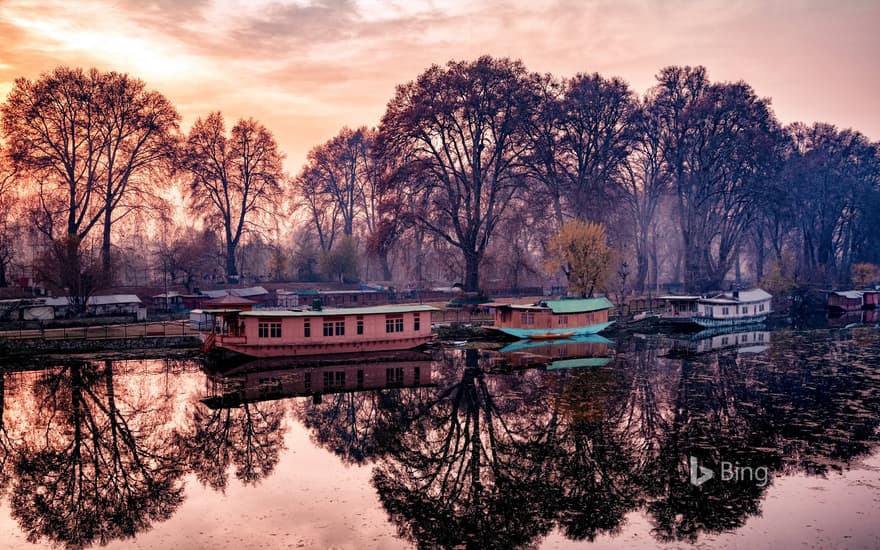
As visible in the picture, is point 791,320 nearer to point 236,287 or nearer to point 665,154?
point 665,154

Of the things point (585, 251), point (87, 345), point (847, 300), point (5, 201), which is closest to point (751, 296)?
point (847, 300)

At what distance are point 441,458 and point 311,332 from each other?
21.3 metres

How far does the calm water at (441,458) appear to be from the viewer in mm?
15406

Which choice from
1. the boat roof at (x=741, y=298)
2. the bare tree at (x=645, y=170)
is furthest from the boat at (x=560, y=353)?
the bare tree at (x=645, y=170)

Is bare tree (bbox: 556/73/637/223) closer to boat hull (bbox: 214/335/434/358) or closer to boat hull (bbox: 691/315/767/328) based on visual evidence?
boat hull (bbox: 691/315/767/328)

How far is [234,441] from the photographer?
74.4ft

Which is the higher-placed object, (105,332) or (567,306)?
(567,306)

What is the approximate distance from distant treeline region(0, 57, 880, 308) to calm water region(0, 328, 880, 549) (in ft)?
90.9

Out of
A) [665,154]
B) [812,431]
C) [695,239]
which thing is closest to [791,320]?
[695,239]

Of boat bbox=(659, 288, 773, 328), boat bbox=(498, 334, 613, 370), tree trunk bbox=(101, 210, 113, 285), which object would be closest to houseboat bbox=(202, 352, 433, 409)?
boat bbox=(498, 334, 613, 370)

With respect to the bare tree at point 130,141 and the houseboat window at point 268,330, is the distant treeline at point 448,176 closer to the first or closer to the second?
the bare tree at point 130,141

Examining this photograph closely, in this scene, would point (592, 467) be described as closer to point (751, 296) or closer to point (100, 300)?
point (100, 300)

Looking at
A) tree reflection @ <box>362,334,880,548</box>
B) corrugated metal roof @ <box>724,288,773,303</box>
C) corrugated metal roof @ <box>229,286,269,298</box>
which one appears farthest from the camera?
corrugated metal roof @ <box>229,286,269,298</box>

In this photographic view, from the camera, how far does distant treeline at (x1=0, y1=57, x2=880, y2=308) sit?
5922cm
